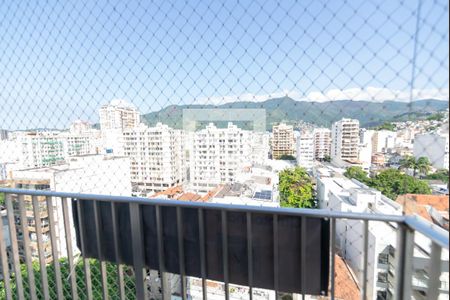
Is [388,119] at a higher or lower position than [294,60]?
lower

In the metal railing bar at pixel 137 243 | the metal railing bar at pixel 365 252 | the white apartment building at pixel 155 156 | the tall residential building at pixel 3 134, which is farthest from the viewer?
the tall residential building at pixel 3 134

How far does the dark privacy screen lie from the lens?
108 cm

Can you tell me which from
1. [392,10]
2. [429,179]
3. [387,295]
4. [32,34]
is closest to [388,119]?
[429,179]

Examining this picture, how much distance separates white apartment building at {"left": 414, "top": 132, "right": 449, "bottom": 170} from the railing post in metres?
0.25

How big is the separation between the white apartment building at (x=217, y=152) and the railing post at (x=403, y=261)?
98 cm

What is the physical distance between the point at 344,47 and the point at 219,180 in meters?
2.25

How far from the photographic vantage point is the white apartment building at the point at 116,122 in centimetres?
164

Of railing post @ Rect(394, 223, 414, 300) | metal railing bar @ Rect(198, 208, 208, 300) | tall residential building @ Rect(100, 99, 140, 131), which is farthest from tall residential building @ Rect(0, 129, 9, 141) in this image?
railing post @ Rect(394, 223, 414, 300)

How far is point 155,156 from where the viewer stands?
1.95 meters

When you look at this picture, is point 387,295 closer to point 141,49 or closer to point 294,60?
point 294,60

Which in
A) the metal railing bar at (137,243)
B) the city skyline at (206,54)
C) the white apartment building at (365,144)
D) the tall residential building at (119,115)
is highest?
the city skyline at (206,54)

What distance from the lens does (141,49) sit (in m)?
1.43

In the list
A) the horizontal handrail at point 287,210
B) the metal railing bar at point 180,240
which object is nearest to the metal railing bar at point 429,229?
the horizontal handrail at point 287,210

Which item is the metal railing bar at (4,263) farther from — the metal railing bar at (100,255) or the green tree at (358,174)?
the green tree at (358,174)
